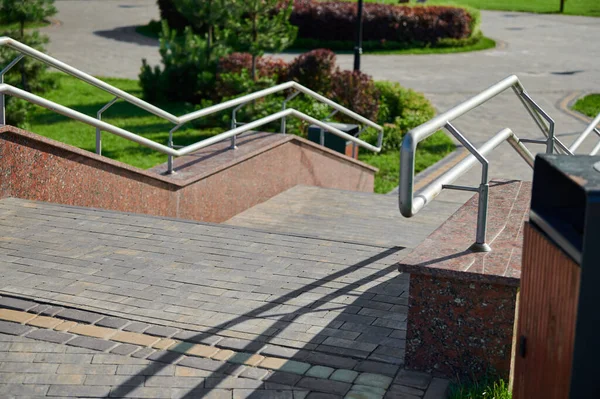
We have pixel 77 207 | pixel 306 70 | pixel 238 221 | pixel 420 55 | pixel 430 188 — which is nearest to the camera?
pixel 430 188

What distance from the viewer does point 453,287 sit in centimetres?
457

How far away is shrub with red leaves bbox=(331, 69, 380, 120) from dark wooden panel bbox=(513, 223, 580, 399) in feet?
45.2

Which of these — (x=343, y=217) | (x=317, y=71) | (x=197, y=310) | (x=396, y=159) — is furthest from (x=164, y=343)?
(x=317, y=71)

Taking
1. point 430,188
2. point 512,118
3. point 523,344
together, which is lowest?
point 512,118

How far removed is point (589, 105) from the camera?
21.2m

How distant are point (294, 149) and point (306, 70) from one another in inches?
261

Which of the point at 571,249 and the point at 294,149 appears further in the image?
the point at 294,149

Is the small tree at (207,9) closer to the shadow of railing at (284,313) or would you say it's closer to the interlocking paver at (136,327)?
the shadow of railing at (284,313)

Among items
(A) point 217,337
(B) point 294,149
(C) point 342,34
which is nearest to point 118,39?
(C) point 342,34

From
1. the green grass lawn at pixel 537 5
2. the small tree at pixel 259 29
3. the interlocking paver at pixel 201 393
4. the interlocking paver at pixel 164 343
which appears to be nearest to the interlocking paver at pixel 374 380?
the interlocking paver at pixel 201 393

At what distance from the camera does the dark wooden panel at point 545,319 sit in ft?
11.1

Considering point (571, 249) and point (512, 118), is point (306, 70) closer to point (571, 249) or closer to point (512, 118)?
point (512, 118)

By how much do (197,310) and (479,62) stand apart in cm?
2481

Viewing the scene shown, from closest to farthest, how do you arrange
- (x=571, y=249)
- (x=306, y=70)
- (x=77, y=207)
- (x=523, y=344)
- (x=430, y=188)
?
(x=571, y=249) < (x=523, y=344) < (x=430, y=188) < (x=77, y=207) < (x=306, y=70)
